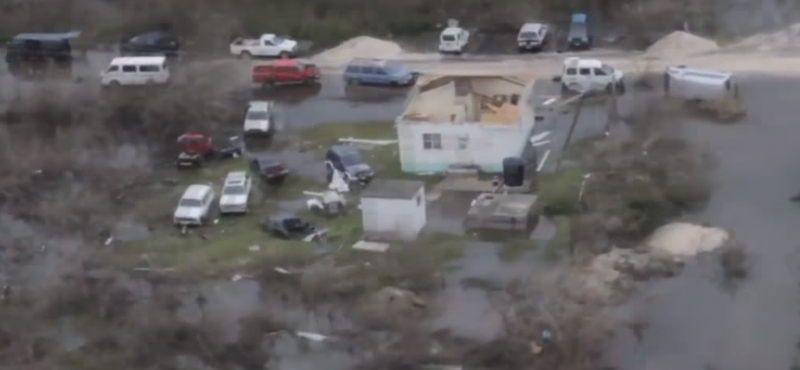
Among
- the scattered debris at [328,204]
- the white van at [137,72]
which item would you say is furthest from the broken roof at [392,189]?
the white van at [137,72]

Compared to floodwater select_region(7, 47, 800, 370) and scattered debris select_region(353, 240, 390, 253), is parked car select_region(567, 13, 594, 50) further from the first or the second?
scattered debris select_region(353, 240, 390, 253)

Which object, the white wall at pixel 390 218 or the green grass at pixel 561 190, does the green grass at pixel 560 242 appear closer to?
the green grass at pixel 561 190

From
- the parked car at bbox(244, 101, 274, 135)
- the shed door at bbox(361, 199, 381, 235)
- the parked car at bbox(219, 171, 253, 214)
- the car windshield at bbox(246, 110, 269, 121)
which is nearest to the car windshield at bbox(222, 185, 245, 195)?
the parked car at bbox(219, 171, 253, 214)

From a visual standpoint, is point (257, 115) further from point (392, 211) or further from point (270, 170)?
point (392, 211)

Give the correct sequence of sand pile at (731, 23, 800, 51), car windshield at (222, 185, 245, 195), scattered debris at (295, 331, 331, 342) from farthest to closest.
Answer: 1. sand pile at (731, 23, 800, 51)
2. car windshield at (222, 185, 245, 195)
3. scattered debris at (295, 331, 331, 342)

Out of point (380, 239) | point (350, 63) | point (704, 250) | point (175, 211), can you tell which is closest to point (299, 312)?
point (380, 239)

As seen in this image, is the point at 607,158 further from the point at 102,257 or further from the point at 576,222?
the point at 102,257
